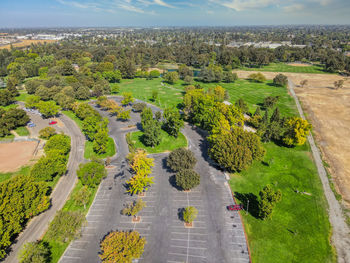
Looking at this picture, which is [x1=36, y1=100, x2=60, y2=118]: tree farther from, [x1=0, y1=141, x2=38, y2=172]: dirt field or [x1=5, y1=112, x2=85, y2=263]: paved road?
[x1=0, y1=141, x2=38, y2=172]: dirt field

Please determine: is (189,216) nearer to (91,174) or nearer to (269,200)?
(269,200)

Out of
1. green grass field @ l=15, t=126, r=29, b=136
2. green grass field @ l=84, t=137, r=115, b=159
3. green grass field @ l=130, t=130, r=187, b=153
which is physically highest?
green grass field @ l=130, t=130, r=187, b=153

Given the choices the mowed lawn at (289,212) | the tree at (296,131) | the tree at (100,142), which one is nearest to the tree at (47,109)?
the tree at (100,142)

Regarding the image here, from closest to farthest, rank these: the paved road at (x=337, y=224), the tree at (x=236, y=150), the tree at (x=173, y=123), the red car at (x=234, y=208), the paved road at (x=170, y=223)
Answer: the paved road at (x=337, y=224) < the paved road at (x=170, y=223) < the red car at (x=234, y=208) < the tree at (x=236, y=150) < the tree at (x=173, y=123)

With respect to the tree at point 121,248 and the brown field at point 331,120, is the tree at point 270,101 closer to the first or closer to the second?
the brown field at point 331,120

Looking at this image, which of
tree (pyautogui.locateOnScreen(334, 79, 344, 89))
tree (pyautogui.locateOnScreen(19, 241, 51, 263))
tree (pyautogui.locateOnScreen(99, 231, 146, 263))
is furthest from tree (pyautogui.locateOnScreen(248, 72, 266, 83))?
tree (pyautogui.locateOnScreen(19, 241, 51, 263))

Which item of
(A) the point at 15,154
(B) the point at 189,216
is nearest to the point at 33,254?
(B) the point at 189,216
